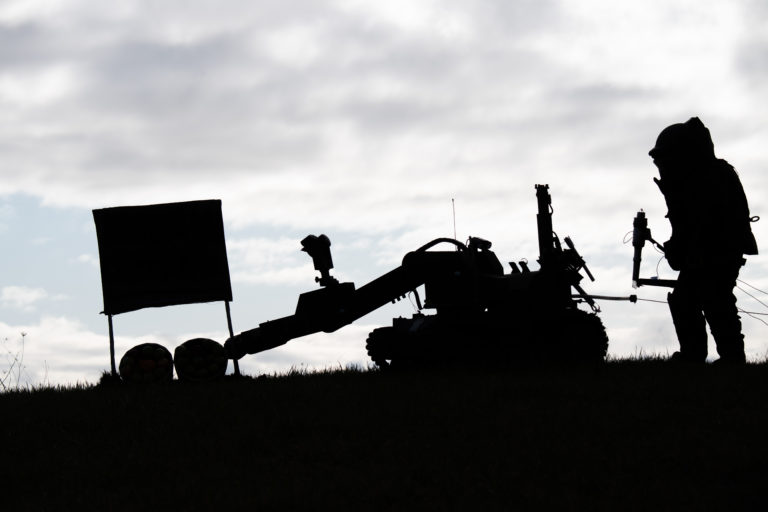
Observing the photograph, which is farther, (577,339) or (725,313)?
(577,339)

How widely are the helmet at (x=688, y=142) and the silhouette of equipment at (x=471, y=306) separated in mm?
2000

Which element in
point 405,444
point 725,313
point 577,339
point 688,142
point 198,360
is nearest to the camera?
point 405,444

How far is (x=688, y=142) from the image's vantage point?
14.4 metres

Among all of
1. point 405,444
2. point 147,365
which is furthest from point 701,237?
point 147,365

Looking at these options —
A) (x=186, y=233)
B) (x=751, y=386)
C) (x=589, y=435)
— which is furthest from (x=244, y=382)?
(x=751, y=386)

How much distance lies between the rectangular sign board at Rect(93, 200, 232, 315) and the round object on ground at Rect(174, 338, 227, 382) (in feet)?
2.28

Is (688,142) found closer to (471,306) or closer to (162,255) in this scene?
(471,306)

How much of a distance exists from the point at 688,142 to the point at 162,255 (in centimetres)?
811

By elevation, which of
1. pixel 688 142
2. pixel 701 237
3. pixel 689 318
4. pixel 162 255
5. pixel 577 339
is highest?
pixel 688 142

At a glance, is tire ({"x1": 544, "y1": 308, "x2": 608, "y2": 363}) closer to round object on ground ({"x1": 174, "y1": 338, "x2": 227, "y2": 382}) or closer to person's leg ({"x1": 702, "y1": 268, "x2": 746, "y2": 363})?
person's leg ({"x1": 702, "y1": 268, "x2": 746, "y2": 363})

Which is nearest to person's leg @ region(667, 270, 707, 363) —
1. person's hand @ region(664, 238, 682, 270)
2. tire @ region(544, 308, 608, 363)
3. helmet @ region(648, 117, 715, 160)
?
person's hand @ region(664, 238, 682, 270)

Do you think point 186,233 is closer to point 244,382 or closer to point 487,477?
point 244,382

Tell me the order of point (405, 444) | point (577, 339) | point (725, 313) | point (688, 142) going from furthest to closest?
1. point (577, 339)
2. point (688, 142)
3. point (725, 313)
4. point (405, 444)

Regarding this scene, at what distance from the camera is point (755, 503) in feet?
25.6
